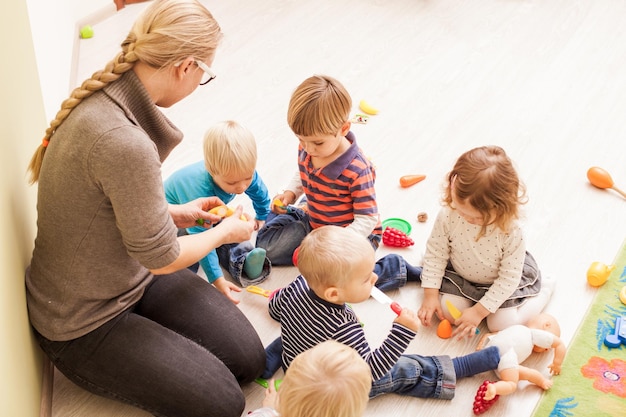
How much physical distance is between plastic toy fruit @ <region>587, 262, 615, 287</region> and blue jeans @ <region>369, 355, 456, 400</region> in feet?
1.70

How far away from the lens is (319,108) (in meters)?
1.76

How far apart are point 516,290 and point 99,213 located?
1.05 meters

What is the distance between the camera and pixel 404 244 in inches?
82.0

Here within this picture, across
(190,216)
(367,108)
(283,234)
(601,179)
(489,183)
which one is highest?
(489,183)

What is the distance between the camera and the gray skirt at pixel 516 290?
1817 mm

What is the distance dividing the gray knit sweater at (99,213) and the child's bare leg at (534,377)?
2.81 feet

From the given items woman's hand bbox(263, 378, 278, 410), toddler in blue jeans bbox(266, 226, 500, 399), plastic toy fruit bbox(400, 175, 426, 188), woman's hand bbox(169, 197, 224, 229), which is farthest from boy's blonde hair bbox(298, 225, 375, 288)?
plastic toy fruit bbox(400, 175, 426, 188)

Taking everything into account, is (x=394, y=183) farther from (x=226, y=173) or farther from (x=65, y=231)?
(x=65, y=231)

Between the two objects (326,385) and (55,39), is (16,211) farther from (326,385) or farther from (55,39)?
(55,39)

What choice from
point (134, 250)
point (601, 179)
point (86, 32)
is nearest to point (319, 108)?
point (134, 250)

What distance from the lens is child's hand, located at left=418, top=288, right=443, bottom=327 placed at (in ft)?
6.09

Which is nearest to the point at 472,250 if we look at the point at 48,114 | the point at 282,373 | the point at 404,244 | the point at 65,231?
the point at 404,244

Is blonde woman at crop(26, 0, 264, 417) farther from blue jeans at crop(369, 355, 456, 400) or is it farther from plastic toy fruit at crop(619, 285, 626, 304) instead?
plastic toy fruit at crop(619, 285, 626, 304)

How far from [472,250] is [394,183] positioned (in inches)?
22.7
